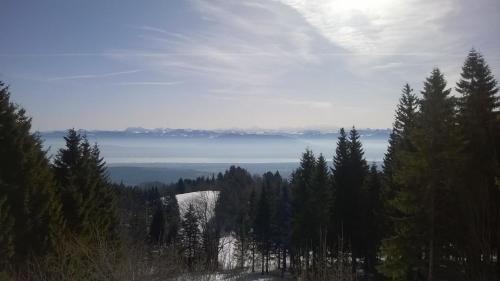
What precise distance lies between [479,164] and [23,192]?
20610 mm

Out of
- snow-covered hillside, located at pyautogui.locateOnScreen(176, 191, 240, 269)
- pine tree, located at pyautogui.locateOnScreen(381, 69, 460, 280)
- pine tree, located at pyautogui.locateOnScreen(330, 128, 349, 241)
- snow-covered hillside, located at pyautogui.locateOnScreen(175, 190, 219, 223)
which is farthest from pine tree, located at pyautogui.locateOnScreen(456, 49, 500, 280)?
snow-covered hillside, located at pyautogui.locateOnScreen(175, 190, 219, 223)

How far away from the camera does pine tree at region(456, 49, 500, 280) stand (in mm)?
18125

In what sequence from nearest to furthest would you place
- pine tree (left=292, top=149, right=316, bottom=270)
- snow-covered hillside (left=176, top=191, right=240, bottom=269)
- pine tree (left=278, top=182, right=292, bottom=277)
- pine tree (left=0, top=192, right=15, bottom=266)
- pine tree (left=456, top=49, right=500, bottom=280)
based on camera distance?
snow-covered hillside (left=176, top=191, right=240, bottom=269), pine tree (left=0, top=192, right=15, bottom=266), pine tree (left=456, top=49, right=500, bottom=280), pine tree (left=292, top=149, right=316, bottom=270), pine tree (left=278, top=182, right=292, bottom=277)

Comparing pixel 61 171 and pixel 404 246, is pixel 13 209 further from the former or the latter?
pixel 404 246

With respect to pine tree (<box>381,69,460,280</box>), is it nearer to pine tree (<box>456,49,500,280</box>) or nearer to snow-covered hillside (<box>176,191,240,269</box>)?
pine tree (<box>456,49,500,280</box>)

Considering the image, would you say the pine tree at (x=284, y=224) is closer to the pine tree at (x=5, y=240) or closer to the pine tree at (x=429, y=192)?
the pine tree at (x=429, y=192)

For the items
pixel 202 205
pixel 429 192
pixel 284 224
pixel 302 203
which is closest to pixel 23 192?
pixel 429 192

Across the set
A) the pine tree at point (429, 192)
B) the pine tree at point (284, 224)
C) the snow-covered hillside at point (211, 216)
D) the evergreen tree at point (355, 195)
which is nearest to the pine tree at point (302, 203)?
the evergreen tree at point (355, 195)

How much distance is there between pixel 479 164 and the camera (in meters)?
19.4

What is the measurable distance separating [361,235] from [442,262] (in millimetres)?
16275

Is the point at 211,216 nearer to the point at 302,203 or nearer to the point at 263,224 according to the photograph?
the point at 263,224

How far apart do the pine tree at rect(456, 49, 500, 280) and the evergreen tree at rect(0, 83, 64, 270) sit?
62.5 ft

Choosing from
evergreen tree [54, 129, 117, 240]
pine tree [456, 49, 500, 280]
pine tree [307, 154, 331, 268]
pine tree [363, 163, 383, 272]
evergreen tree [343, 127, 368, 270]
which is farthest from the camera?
evergreen tree [343, 127, 368, 270]

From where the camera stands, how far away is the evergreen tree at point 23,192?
18203 millimetres
